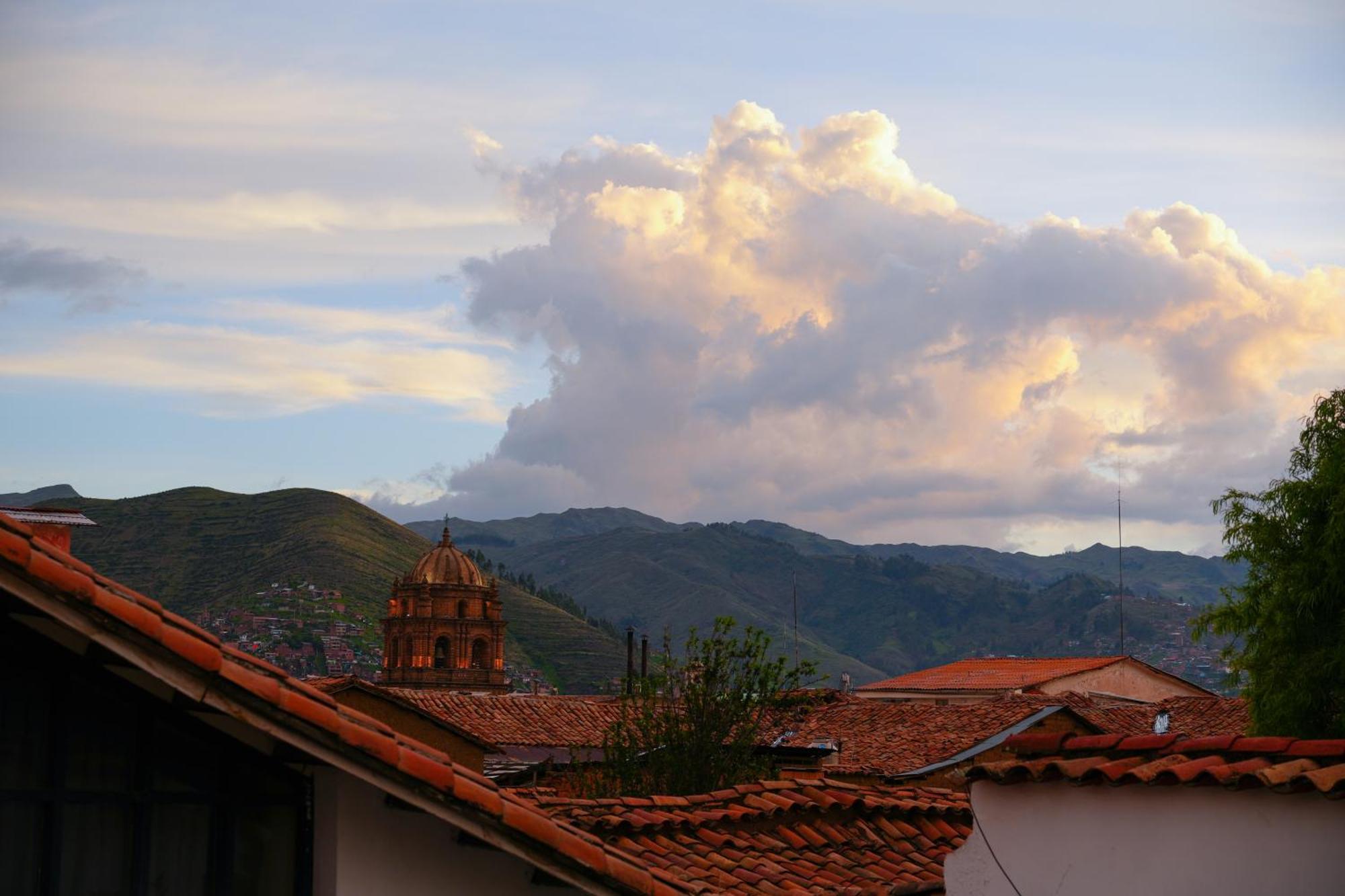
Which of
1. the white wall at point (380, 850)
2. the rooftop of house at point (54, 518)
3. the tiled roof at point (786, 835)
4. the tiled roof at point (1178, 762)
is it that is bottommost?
the tiled roof at point (786, 835)

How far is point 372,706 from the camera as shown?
1727 inches

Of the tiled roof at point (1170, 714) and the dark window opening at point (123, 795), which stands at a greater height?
the dark window opening at point (123, 795)

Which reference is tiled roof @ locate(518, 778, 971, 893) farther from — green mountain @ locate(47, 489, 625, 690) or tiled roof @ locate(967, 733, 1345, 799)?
green mountain @ locate(47, 489, 625, 690)

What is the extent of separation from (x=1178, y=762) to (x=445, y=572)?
10196 cm

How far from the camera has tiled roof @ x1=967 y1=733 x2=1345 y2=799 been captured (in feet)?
27.2

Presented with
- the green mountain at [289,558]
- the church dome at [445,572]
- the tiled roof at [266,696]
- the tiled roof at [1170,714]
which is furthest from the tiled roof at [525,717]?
the green mountain at [289,558]

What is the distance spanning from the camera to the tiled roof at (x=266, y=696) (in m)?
6.41

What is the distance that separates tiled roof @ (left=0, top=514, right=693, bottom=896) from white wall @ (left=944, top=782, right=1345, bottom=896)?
2845mm

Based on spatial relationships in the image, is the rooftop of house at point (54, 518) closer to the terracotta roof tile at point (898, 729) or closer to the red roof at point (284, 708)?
the red roof at point (284, 708)

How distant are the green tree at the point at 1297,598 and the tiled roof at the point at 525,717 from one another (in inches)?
849

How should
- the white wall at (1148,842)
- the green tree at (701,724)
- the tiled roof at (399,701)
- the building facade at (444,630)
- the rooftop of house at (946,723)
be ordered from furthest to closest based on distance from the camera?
the building facade at (444,630) < the tiled roof at (399,701) < the rooftop of house at (946,723) < the green tree at (701,724) < the white wall at (1148,842)

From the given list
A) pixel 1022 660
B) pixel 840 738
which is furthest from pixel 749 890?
pixel 1022 660

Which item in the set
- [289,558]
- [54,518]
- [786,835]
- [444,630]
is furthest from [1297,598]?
[289,558]

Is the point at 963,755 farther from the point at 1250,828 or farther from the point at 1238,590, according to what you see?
the point at 1250,828
